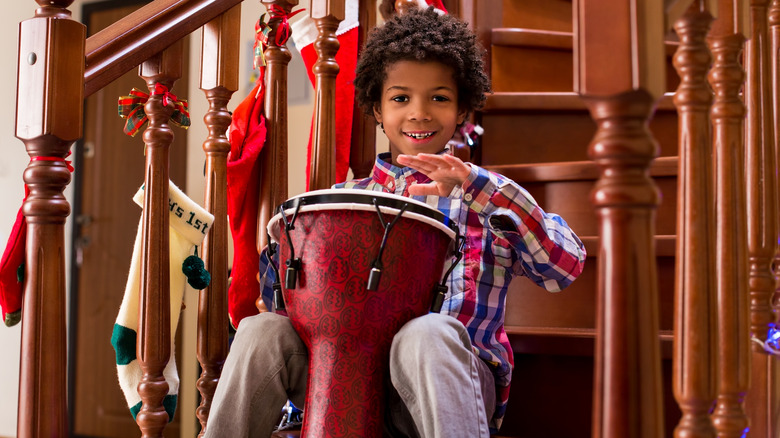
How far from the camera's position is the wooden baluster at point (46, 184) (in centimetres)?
113

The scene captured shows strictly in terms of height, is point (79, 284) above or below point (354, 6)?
below

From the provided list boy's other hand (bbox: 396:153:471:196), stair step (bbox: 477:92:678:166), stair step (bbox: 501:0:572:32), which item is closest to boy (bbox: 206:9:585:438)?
boy's other hand (bbox: 396:153:471:196)

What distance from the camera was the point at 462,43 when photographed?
5.27 ft

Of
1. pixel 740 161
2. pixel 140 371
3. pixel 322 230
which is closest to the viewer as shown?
pixel 740 161

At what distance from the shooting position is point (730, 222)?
3.10 feet

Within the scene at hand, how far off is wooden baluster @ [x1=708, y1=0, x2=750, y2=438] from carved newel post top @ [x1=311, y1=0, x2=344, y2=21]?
0.79 meters

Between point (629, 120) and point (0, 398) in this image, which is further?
point (0, 398)

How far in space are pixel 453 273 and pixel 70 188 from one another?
278cm

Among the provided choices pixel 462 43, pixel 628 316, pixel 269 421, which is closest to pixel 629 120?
pixel 628 316

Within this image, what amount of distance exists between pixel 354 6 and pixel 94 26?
7.65 feet

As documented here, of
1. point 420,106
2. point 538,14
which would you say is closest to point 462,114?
point 420,106

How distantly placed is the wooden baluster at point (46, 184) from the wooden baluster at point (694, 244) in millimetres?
859

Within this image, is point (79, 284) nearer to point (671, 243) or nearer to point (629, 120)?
point (671, 243)

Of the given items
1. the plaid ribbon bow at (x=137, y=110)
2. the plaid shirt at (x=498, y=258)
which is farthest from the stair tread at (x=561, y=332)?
the plaid ribbon bow at (x=137, y=110)
